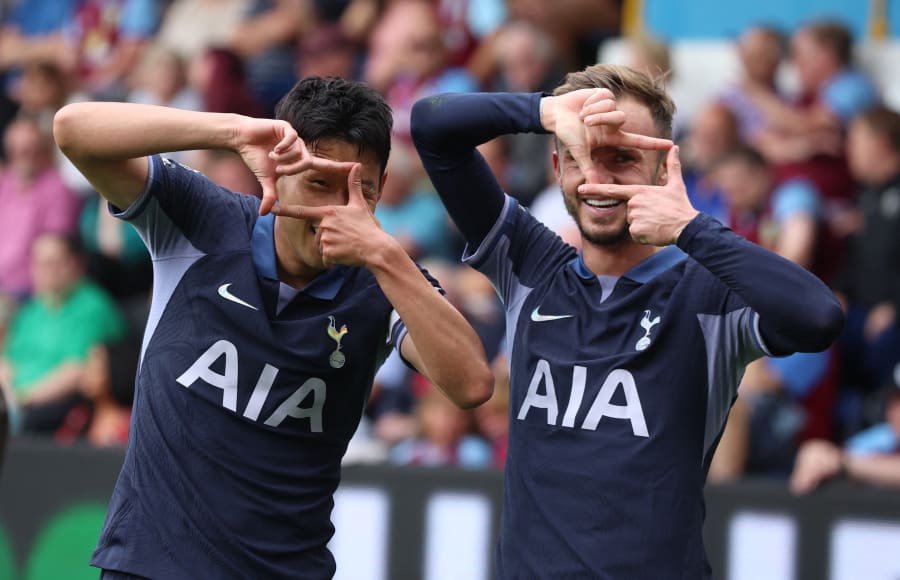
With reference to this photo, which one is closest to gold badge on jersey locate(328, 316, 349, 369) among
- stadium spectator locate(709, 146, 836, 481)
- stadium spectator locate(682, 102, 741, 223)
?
stadium spectator locate(709, 146, 836, 481)

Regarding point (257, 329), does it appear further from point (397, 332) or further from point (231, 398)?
point (397, 332)

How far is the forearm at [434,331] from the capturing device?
3496mm

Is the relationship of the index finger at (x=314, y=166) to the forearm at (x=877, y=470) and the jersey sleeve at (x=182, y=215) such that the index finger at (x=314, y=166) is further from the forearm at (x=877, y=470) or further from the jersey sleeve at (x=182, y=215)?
the forearm at (x=877, y=470)

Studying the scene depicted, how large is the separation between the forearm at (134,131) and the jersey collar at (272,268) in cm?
38

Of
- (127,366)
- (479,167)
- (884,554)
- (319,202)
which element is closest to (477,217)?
(479,167)

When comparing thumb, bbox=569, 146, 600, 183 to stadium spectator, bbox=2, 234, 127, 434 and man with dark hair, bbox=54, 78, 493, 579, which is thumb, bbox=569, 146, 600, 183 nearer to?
man with dark hair, bbox=54, 78, 493, 579

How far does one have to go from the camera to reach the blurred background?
20.7ft

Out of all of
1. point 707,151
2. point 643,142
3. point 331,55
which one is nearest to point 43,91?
point 331,55

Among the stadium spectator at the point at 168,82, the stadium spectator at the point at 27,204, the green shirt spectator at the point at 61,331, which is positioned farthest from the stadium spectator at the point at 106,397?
the stadium spectator at the point at 168,82

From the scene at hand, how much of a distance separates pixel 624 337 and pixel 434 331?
20.4 inches

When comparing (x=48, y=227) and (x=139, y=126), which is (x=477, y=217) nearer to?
(x=139, y=126)

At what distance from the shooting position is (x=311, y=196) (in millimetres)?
3551

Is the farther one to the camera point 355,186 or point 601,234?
point 601,234

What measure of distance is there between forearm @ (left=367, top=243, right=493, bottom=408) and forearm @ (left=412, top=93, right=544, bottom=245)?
16.6 inches
